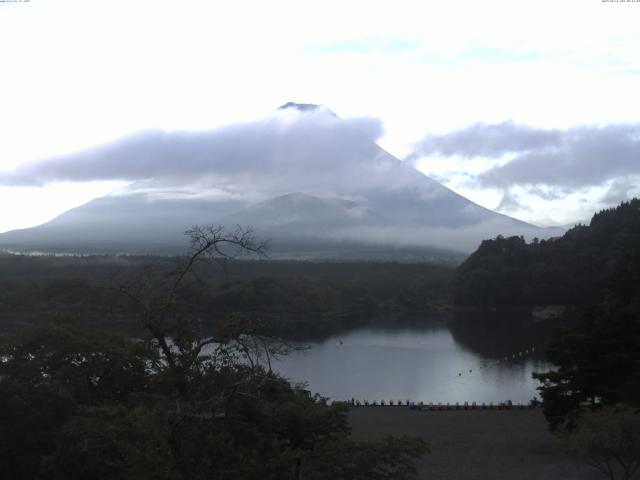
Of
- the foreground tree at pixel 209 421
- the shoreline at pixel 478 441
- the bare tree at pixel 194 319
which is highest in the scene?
the bare tree at pixel 194 319

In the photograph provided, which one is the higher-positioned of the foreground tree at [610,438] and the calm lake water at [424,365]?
the foreground tree at [610,438]

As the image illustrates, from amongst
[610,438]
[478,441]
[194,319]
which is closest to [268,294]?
[478,441]

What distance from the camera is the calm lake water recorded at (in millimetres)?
17141

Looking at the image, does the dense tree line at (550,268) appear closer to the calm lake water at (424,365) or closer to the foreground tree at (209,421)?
the calm lake water at (424,365)

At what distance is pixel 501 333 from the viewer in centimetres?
2836

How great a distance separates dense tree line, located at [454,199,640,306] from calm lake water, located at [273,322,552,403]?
8359 millimetres

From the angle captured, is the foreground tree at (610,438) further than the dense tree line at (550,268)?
No

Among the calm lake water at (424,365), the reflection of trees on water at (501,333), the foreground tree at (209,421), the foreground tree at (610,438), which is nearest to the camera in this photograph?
the foreground tree at (209,421)

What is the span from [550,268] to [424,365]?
19060 mm

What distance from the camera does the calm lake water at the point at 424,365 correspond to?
1714 centimetres

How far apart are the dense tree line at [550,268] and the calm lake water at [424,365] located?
836 centimetres

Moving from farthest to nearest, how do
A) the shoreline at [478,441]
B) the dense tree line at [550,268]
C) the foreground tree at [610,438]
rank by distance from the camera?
the dense tree line at [550,268] < the shoreline at [478,441] < the foreground tree at [610,438]

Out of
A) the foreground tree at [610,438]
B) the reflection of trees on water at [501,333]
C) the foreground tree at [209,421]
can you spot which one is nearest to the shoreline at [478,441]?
the foreground tree at [610,438]

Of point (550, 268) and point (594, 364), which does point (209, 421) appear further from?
point (550, 268)
